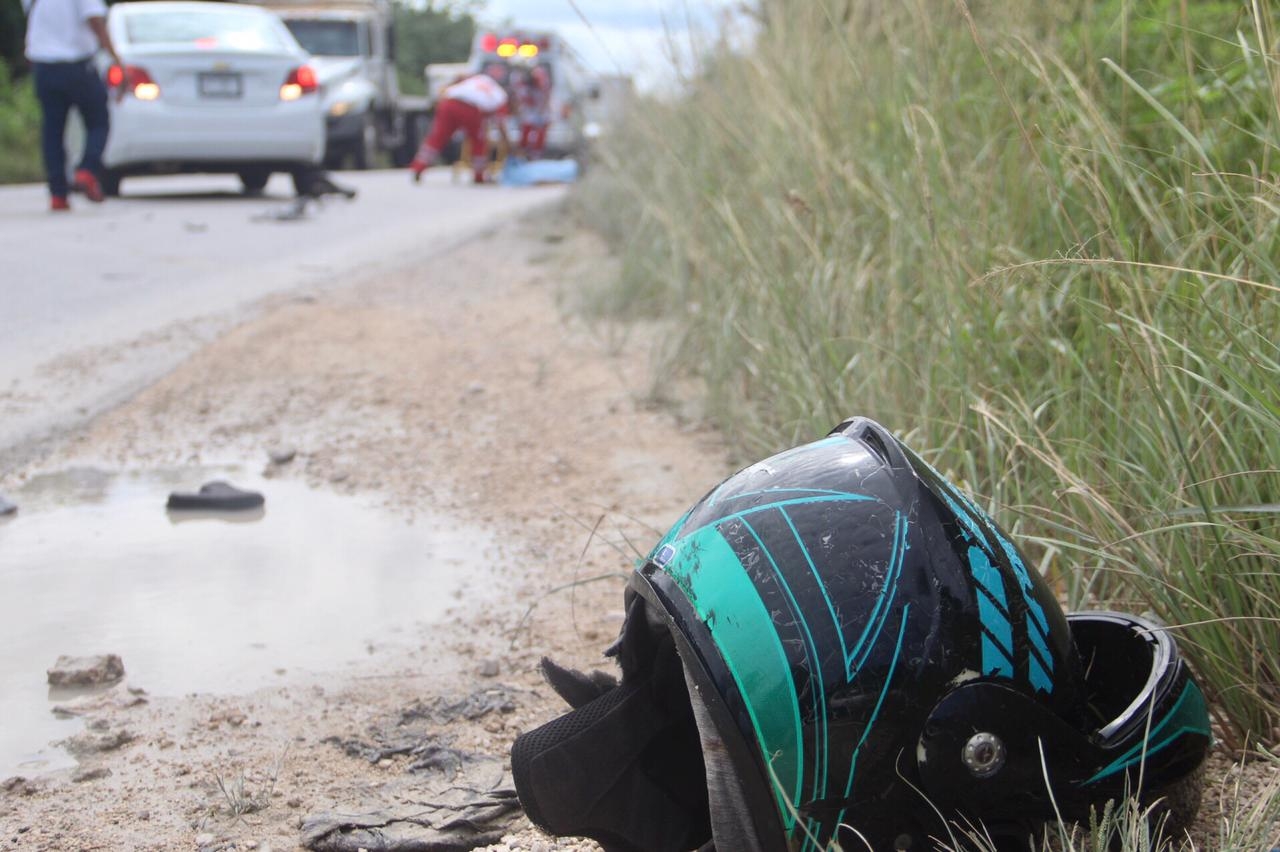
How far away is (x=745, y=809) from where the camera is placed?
1645 mm

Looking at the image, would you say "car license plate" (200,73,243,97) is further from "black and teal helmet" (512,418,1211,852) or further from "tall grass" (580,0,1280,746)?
"black and teal helmet" (512,418,1211,852)

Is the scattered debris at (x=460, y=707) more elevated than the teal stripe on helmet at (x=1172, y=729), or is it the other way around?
the teal stripe on helmet at (x=1172, y=729)

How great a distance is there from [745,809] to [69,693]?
4.58 feet

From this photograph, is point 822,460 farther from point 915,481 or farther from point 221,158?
point 221,158

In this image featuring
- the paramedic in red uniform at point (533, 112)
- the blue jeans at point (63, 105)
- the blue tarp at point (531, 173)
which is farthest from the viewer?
the paramedic in red uniform at point (533, 112)

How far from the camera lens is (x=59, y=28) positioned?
986cm

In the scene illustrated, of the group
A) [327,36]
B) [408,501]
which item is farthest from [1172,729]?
[327,36]

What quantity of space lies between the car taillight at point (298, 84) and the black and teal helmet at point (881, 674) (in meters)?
11.0

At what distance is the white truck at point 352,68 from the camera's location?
60.7 ft

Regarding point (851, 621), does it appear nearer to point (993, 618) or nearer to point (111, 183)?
point (993, 618)

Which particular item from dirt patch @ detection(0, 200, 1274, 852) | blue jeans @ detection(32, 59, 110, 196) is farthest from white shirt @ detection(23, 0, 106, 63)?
dirt patch @ detection(0, 200, 1274, 852)

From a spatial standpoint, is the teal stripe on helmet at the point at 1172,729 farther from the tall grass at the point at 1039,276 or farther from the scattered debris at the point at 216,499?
the scattered debris at the point at 216,499

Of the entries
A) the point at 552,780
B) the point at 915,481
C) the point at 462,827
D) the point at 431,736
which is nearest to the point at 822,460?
the point at 915,481

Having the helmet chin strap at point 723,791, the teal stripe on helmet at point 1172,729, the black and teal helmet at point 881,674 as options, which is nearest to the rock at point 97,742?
the black and teal helmet at point 881,674
